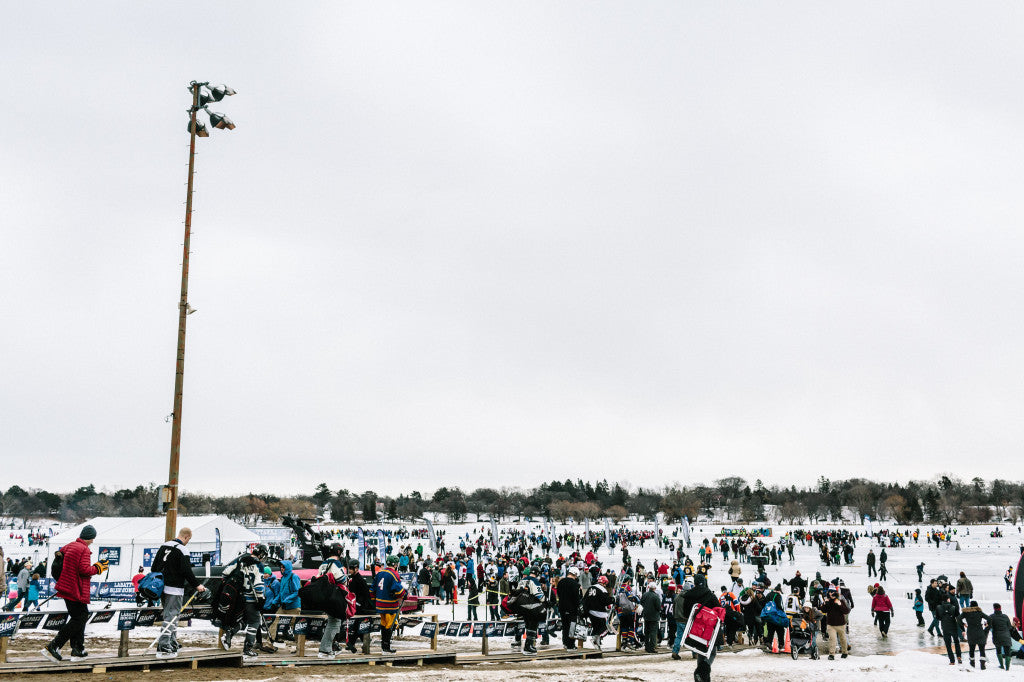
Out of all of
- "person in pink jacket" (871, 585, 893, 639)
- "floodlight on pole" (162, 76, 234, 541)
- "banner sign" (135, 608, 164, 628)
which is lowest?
"person in pink jacket" (871, 585, 893, 639)

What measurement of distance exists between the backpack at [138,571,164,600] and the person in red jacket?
1.29 meters

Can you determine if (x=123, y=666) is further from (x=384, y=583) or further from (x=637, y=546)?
(x=637, y=546)

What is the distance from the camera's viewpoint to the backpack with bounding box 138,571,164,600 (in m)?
10.5

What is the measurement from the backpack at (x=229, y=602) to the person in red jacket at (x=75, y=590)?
1.65 meters

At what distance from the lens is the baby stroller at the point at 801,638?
15.0m

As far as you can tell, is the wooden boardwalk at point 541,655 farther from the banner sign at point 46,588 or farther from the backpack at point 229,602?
the banner sign at point 46,588

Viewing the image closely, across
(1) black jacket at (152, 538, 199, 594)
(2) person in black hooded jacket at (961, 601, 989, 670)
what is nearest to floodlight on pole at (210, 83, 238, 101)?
(1) black jacket at (152, 538, 199, 594)

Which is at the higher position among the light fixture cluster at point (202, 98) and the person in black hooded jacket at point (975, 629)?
the light fixture cluster at point (202, 98)

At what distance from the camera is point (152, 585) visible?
10.6 metres

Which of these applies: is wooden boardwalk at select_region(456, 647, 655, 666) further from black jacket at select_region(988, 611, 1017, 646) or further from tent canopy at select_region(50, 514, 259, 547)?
tent canopy at select_region(50, 514, 259, 547)

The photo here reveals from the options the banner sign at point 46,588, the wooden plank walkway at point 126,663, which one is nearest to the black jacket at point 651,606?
the wooden plank walkway at point 126,663

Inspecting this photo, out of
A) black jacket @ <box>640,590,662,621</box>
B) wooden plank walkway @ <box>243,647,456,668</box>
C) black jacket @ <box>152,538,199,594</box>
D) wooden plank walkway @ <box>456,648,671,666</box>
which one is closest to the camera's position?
wooden plank walkway @ <box>243,647,456,668</box>

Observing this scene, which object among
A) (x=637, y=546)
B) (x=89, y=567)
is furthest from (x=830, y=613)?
(x=637, y=546)

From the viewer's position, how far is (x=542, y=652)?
1271cm
